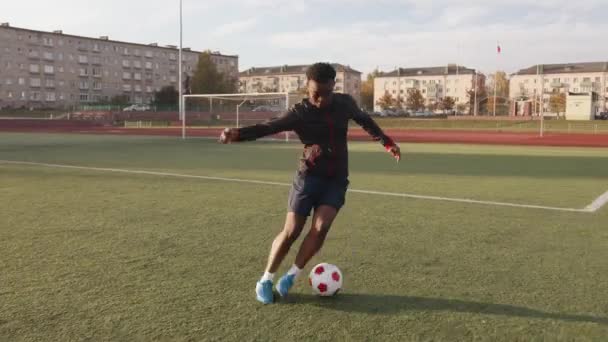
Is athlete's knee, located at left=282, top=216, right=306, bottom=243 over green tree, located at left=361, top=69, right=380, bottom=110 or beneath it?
beneath

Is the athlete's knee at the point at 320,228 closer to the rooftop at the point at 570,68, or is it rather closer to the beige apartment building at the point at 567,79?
the beige apartment building at the point at 567,79

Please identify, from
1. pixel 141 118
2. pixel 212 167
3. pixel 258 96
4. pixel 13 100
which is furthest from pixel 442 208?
pixel 13 100

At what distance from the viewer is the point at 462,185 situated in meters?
11.0

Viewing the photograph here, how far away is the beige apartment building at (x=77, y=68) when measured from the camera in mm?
96438

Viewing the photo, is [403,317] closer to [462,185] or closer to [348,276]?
[348,276]

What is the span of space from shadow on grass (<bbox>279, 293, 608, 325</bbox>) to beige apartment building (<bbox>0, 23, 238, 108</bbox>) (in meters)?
92.3

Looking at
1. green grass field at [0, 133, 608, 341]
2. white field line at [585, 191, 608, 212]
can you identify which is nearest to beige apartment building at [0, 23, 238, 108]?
green grass field at [0, 133, 608, 341]

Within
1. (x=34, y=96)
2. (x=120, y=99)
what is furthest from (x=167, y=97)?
(x=34, y=96)

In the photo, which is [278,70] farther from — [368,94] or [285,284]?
[285,284]

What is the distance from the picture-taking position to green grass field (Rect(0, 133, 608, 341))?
3719mm

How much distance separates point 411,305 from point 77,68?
115 metres

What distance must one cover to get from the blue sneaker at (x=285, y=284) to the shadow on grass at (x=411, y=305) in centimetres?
8

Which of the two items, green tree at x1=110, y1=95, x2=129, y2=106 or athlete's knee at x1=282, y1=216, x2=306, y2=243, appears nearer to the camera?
athlete's knee at x1=282, y1=216, x2=306, y2=243

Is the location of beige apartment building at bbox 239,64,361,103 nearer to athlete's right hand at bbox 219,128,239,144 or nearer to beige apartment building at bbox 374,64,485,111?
beige apartment building at bbox 374,64,485,111
